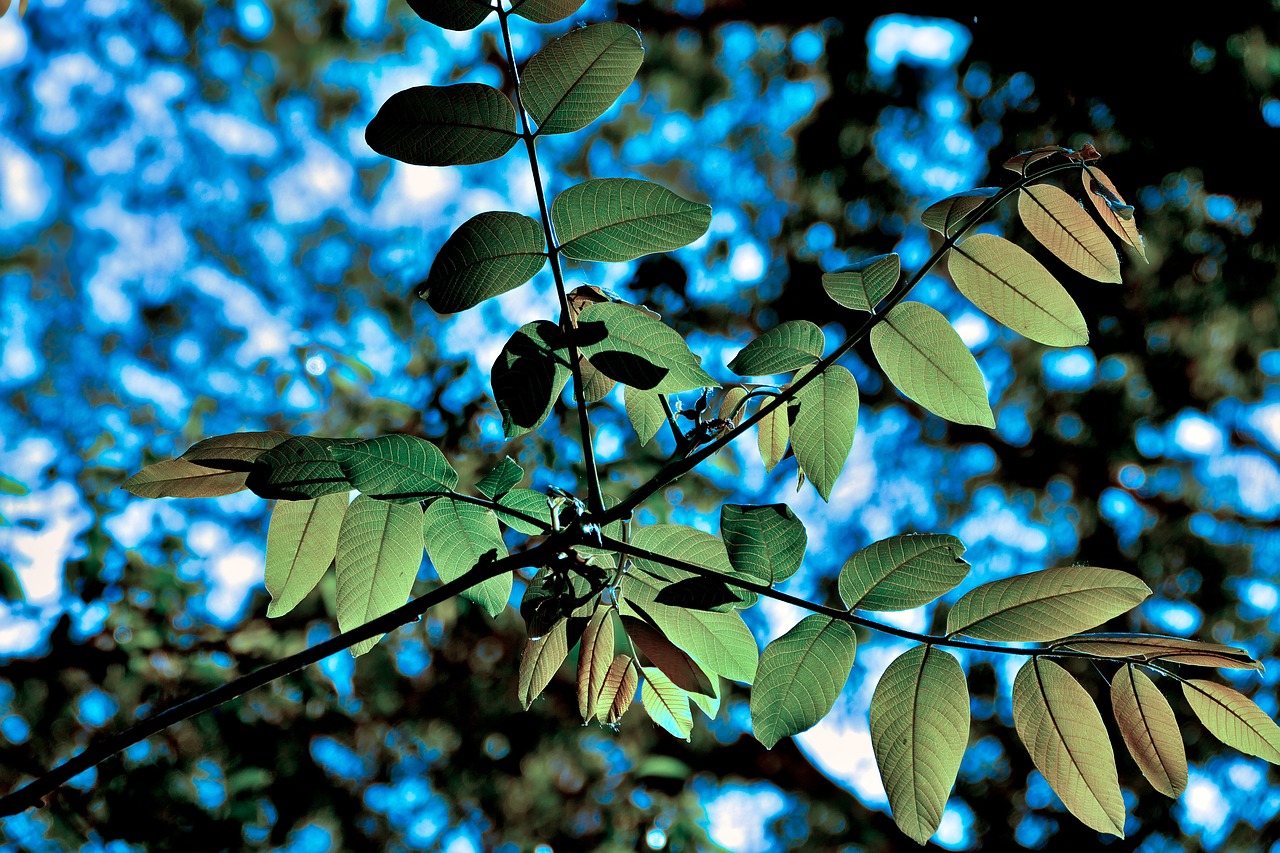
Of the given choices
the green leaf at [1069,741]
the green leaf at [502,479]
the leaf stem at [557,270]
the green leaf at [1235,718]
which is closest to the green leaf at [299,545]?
the green leaf at [502,479]

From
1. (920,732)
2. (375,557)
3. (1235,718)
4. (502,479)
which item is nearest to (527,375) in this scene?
(502,479)

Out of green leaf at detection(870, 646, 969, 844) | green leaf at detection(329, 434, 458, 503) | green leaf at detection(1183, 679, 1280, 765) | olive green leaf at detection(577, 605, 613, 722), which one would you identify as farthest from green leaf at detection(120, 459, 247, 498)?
green leaf at detection(1183, 679, 1280, 765)

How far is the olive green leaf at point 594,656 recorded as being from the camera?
29.4 inches

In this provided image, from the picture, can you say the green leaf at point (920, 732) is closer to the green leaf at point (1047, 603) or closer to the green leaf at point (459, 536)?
the green leaf at point (1047, 603)

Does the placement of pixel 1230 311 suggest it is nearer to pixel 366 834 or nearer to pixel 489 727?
pixel 489 727

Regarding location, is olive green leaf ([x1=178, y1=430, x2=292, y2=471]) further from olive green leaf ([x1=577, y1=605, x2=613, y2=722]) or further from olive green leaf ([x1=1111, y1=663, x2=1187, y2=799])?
olive green leaf ([x1=1111, y1=663, x2=1187, y2=799])

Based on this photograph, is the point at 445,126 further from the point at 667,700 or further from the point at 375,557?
the point at 667,700

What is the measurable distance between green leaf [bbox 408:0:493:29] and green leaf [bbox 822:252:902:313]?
16.5 inches

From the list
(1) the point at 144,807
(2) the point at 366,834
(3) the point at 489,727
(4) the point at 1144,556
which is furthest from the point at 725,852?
(4) the point at 1144,556

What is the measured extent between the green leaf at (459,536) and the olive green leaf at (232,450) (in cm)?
15

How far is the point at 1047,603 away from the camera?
2.07ft

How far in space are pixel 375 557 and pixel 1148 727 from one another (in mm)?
705

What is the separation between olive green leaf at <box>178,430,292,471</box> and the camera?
0.61m

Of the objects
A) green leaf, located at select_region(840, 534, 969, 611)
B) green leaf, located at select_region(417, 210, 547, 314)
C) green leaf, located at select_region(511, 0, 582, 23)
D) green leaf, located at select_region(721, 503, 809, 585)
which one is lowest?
green leaf, located at select_region(840, 534, 969, 611)
